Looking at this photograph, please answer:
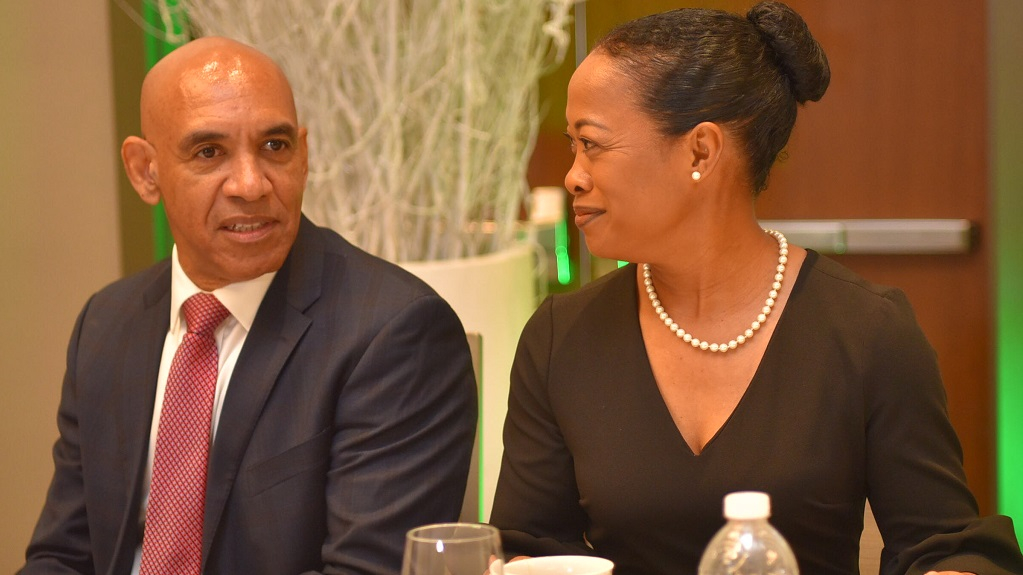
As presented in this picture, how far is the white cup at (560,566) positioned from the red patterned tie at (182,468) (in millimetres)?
755

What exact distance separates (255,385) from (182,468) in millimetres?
164

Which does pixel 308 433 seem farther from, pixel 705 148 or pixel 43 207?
pixel 43 207

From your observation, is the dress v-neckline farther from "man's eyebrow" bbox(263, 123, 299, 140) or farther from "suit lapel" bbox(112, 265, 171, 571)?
"suit lapel" bbox(112, 265, 171, 571)

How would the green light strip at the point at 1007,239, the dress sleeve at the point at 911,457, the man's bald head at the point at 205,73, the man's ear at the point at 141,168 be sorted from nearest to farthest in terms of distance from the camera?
the dress sleeve at the point at 911,457
the man's bald head at the point at 205,73
the man's ear at the point at 141,168
the green light strip at the point at 1007,239

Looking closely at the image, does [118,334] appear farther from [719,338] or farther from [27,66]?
[27,66]

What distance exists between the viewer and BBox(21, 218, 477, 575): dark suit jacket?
1681mm

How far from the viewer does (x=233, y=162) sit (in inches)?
71.2

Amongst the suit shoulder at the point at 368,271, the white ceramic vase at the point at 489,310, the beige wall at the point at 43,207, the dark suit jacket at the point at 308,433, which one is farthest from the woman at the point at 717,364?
the beige wall at the point at 43,207

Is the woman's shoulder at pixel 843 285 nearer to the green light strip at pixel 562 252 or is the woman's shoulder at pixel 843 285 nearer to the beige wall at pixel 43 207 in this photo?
the beige wall at pixel 43 207

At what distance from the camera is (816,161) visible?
3.27m

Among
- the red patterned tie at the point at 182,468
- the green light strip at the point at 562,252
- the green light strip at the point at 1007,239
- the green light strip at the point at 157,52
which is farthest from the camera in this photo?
the green light strip at the point at 562,252

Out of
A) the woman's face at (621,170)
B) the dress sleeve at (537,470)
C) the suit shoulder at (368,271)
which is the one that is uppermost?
the woman's face at (621,170)

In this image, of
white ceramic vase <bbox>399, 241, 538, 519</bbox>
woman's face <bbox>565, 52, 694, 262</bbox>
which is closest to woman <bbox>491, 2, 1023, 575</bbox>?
woman's face <bbox>565, 52, 694, 262</bbox>

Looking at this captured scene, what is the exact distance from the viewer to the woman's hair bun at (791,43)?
63.3 inches
